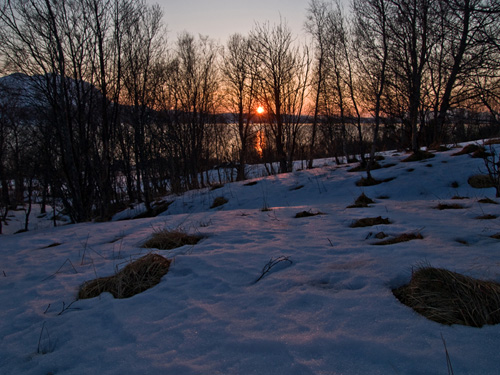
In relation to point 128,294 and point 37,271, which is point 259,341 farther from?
point 37,271

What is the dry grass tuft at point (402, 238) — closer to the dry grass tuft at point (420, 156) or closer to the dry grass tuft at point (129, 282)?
the dry grass tuft at point (129, 282)

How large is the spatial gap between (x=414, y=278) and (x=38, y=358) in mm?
2394

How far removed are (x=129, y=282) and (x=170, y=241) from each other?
52.3 inches

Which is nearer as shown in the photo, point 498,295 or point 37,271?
point 498,295

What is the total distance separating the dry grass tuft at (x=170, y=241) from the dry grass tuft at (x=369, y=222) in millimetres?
2258

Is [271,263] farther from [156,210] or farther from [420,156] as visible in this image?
[156,210]

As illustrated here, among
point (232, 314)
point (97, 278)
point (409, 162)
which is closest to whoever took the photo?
point (232, 314)

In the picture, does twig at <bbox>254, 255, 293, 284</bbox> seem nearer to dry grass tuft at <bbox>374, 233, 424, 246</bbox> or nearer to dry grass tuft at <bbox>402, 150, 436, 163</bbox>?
dry grass tuft at <bbox>374, 233, 424, 246</bbox>

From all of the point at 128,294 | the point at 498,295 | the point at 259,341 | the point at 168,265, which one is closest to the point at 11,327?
the point at 128,294

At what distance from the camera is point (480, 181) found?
256 inches

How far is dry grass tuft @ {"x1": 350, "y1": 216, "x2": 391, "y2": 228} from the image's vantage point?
374 centimetres

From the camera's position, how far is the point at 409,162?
912 cm

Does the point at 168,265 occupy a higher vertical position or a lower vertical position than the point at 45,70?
lower

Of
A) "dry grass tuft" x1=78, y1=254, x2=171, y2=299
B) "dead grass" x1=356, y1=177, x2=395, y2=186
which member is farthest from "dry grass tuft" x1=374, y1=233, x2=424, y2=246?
"dead grass" x1=356, y1=177, x2=395, y2=186
